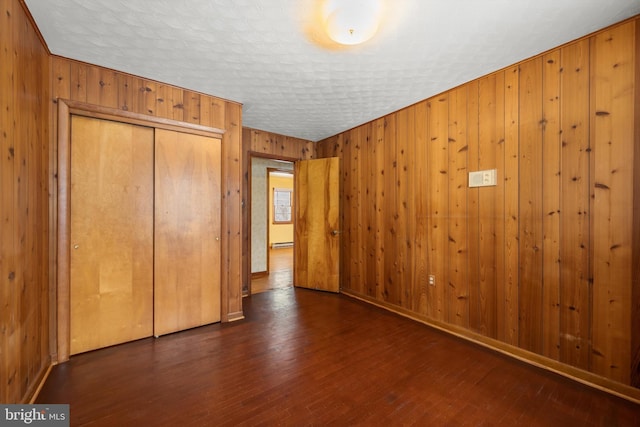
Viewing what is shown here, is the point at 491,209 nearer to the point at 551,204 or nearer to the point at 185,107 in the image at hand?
the point at 551,204

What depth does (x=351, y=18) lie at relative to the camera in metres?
1.56

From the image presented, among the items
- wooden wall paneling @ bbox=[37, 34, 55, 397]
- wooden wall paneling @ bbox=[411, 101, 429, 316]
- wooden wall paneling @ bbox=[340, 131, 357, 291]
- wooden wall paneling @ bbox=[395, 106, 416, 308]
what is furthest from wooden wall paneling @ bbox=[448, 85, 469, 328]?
wooden wall paneling @ bbox=[37, 34, 55, 397]

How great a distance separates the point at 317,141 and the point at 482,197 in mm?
2875

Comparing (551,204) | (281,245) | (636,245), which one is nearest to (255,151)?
(551,204)

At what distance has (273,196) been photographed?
8344mm

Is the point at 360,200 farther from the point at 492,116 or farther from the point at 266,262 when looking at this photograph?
the point at 266,262

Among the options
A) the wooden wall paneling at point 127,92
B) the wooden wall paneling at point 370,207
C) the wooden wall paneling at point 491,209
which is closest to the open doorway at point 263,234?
the wooden wall paneling at point 370,207

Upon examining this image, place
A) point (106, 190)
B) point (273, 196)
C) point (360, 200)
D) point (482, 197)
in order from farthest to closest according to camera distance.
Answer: point (273, 196) → point (360, 200) → point (482, 197) → point (106, 190)

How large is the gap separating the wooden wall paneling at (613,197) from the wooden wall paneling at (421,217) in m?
1.31

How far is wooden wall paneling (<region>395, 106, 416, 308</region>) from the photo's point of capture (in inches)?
120

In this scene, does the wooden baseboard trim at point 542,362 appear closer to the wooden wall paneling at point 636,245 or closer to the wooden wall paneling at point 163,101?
the wooden wall paneling at point 636,245

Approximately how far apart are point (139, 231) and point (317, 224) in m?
2.42

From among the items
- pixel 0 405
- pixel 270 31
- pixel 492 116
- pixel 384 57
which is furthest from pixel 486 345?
pixel 0 405
